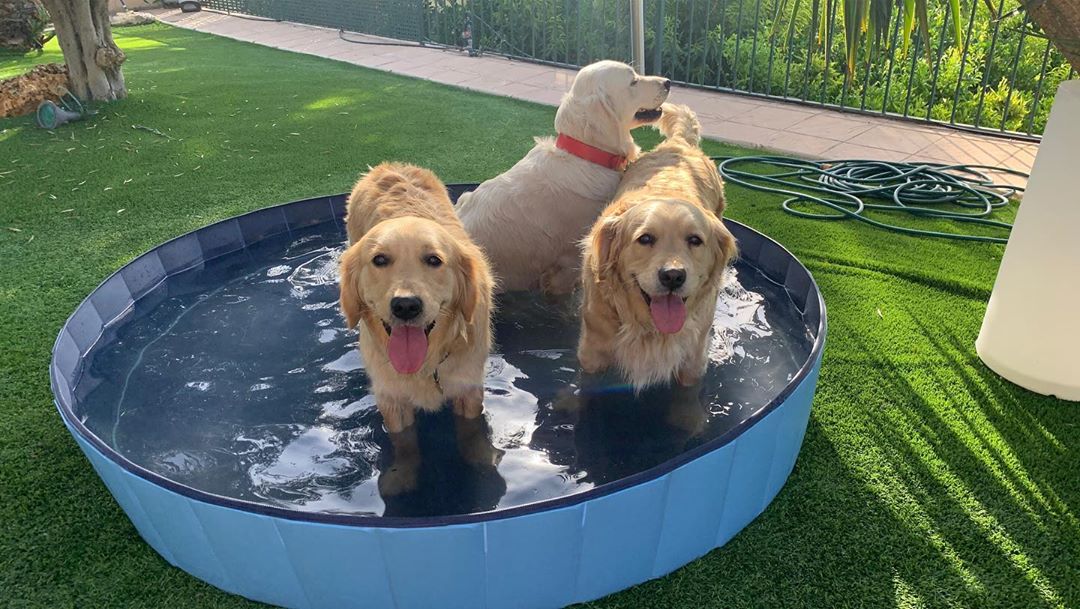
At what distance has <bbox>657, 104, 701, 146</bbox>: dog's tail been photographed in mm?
4898

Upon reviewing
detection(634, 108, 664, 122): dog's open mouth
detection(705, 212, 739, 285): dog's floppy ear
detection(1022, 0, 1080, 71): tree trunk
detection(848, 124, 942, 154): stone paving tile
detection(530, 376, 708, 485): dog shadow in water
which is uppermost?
detection(1022, 0, 1080, 71): tree trunk

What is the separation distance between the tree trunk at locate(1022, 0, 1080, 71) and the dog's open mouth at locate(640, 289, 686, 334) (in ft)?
6.27

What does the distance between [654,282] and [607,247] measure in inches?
14.6

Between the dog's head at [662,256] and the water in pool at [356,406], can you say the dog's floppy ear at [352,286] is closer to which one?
the water in pool at [356,406]

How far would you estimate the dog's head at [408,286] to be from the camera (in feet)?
8.74

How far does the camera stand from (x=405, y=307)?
2.61 m

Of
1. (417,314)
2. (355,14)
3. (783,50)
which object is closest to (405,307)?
(417,314)

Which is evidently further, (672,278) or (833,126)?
(833,126)

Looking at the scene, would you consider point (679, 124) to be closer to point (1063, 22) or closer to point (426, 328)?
point (1063, 22)

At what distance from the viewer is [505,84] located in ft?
33.1

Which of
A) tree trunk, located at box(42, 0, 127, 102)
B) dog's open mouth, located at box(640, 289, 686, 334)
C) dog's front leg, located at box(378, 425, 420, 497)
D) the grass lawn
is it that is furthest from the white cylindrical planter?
tree trunk, located at box(42, 0, 127, 102)

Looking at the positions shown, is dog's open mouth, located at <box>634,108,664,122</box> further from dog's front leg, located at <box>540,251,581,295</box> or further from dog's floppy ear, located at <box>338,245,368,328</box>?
dog's floppy ear, located at <box>338,245,368,328</box>

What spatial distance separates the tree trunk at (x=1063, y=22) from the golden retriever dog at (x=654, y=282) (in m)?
1.62

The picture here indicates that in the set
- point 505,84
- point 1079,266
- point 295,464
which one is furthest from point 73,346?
point 505,84
